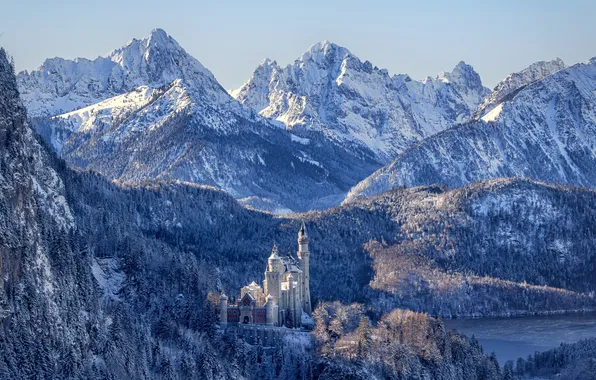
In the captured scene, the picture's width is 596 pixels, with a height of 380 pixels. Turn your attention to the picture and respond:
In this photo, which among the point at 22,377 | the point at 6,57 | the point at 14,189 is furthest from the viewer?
the point at 6,57

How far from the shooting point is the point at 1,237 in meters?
174

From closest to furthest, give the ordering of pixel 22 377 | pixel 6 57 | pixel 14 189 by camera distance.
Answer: pixel 22 377, pixel 14 189, pixel 6 57

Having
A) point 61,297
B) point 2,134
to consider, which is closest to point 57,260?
point 61,297

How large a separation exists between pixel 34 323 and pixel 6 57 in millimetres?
39238

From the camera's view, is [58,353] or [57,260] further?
[57,260]

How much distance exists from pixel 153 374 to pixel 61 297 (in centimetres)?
1861

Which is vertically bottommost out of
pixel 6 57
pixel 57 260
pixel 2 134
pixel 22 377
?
pixel 22 377

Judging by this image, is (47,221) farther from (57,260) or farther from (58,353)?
(58,353)

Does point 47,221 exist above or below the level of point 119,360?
above

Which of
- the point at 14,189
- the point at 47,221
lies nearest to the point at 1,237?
the point at 14,189

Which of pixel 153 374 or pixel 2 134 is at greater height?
pixel 2 134

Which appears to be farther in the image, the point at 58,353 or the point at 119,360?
the point at 119,360

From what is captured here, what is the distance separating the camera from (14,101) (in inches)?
7608

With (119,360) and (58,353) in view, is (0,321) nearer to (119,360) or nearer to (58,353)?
(58,353)
